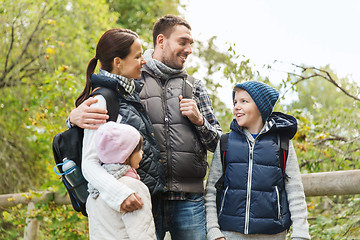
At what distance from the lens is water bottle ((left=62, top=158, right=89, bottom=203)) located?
2305 mm

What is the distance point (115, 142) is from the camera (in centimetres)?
215

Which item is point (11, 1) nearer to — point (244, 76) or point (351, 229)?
point (244, 76)

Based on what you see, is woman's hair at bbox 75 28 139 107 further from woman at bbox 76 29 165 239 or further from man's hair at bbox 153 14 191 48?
man's hair at bbox 153 14 191 48

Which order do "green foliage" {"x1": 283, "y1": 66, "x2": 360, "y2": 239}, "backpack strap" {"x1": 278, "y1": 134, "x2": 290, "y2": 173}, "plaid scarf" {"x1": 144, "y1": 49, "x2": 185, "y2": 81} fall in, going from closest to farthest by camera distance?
"backpack strap" {"x1": 278, "y1": 134, "x2": 290, "y2": 173} → "plaid scarf" {"x1": 144, "y1": 49, "x2": 185, "y2": 81} → "green foliage" {"x1": 283, "y1": 66, "x2": 360, "y2": 239}

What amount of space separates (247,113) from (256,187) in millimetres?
429

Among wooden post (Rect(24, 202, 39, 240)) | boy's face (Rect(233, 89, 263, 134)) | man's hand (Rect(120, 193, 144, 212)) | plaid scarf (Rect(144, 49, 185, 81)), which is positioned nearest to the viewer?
man's hand (Rect(120, 193, 144, 212))

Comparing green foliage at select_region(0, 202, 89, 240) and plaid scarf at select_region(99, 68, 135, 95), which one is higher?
plaid scarf at select_region(99, 68, 135, 95)

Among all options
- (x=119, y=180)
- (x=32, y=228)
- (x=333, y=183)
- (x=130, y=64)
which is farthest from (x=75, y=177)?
(x=32, y=228)

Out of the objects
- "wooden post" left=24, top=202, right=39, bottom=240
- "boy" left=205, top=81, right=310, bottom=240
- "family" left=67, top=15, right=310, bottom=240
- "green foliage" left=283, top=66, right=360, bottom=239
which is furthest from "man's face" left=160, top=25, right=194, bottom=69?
"wooden post" left=24, top=202, right=39, bottom=240

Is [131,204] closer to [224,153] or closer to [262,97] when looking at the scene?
[224,153]

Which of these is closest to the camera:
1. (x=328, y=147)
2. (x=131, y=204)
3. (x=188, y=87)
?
(x=131, y=204)

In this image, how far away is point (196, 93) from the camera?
2.84 meters

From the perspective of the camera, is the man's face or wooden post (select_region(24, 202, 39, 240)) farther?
wooden post (select_region(24, 202, 39, 240))

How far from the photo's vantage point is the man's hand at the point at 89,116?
223 centimetres
